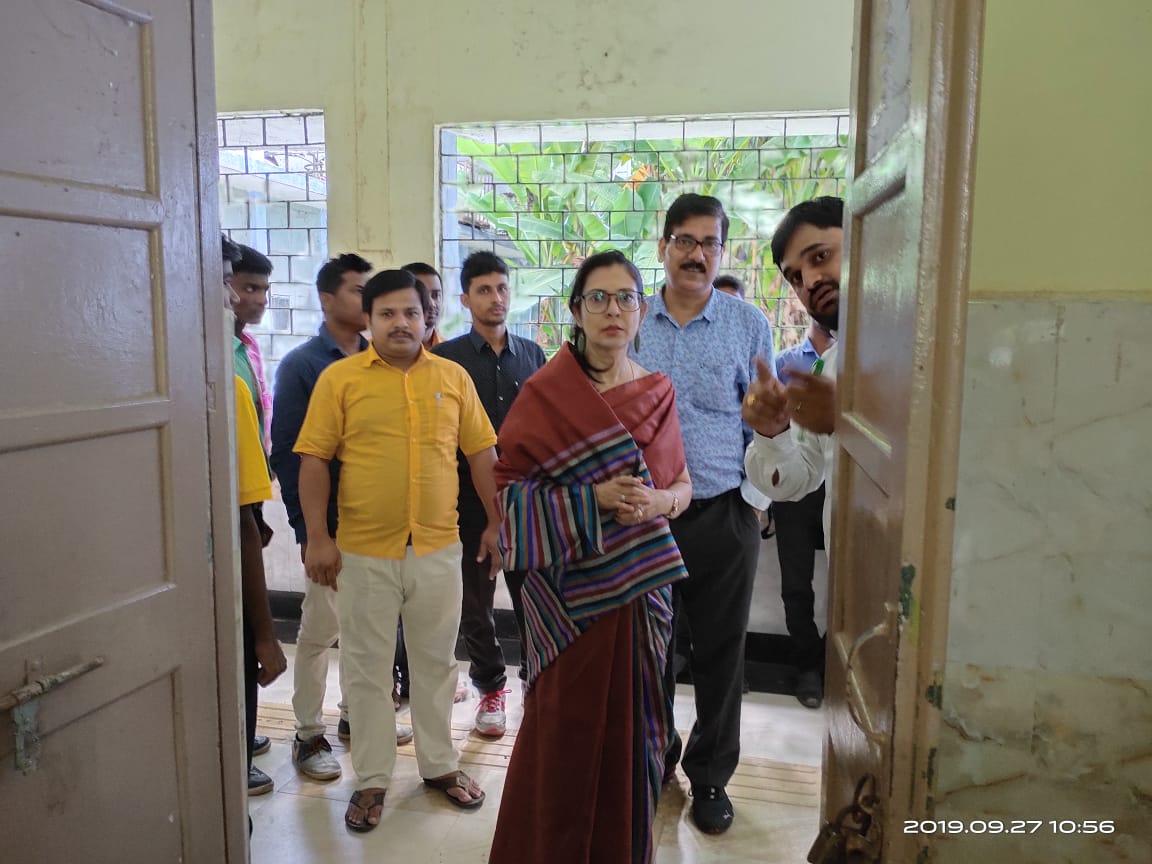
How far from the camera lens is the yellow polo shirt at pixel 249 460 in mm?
1951

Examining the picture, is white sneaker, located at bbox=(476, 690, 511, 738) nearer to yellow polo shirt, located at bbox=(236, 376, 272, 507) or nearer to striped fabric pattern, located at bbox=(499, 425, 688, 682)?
striped fabric pattern, located at bbox=(499, 425, 688, 682)

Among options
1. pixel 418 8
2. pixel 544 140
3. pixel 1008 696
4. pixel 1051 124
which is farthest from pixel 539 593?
pixel 418 8

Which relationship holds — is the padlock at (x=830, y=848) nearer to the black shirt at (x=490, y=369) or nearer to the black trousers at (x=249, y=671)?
the black trousers at (x=249, y=671)

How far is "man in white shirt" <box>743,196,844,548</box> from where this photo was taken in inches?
59.4

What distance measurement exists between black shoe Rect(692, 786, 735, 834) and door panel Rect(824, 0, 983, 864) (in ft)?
4.07

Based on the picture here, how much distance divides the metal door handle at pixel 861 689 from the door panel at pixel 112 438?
42.0 inches

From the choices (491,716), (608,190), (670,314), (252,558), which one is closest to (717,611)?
(670,314)

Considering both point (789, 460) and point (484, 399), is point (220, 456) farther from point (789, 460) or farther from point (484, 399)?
point (484, 399)

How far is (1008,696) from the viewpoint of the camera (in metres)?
1.10

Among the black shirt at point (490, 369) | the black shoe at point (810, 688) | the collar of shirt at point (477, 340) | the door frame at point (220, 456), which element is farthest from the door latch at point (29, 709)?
the black shoe at point (810, 688)

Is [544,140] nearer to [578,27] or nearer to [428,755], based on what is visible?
[578,27]

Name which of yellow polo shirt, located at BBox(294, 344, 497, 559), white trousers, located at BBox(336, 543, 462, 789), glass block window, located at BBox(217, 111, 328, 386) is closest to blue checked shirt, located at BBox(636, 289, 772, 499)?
yellow polo shirt, located at BBox(294, 344, 497, 559)

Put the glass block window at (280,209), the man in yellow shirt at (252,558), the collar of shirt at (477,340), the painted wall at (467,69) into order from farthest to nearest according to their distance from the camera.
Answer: the glass block window at (280,209), the painted wall at (467,69), the collar of shirt at (477,340), the man in yellow shirt at (252,558)

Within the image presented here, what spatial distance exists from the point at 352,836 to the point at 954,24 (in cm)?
227
